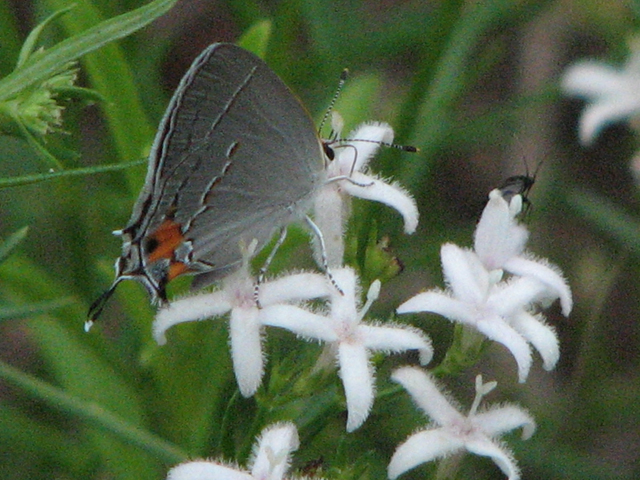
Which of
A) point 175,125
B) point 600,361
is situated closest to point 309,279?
point 175,125

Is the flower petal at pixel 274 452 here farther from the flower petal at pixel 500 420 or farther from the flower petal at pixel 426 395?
the flower petal at pixel 500 420

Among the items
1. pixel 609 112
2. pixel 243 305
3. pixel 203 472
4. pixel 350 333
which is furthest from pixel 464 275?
pixel 609 112

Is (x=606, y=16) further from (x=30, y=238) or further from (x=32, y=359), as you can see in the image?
(x=32, y=359)

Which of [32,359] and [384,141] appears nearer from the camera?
[384,141]

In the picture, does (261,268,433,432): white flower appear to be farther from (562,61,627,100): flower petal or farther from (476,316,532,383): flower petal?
(562,61,627,100): flower petal

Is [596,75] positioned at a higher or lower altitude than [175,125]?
lower

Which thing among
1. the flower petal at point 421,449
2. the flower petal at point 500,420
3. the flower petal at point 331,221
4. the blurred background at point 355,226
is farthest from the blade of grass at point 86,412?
the flower petal at point 500,420

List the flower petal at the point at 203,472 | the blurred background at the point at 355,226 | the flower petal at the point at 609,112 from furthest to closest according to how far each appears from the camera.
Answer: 1. the flower petal at the point at 609,112
2. the blurred background at the point at 355,226
3. the flower petal at the point at 203,472
